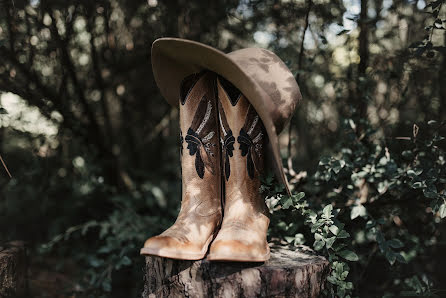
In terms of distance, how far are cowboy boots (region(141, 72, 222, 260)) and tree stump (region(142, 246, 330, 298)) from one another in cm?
13

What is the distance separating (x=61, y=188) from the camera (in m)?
2.56

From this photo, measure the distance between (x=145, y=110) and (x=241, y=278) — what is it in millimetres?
1942

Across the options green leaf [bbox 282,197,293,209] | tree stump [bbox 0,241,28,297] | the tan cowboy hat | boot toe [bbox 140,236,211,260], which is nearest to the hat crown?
the tan cowboy hat

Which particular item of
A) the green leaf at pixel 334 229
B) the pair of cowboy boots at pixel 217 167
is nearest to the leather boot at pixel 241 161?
the pair of cowboy boots at pixel 217 167

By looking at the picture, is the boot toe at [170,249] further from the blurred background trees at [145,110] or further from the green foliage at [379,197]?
the blurred background trees at [145,110]

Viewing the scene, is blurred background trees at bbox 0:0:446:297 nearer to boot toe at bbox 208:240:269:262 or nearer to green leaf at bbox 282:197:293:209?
green leaf at bbox 282:197:293:209

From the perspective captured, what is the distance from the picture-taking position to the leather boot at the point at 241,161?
138 centimetres

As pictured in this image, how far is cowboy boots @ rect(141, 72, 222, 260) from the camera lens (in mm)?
1421

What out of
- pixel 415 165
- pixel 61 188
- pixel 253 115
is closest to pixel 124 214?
pixel 61 188

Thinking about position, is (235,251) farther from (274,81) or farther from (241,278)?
(274,81)

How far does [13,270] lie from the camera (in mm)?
1686

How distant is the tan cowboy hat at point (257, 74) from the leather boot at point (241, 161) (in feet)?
0.23

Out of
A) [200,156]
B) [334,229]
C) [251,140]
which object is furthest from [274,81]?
[334,229]

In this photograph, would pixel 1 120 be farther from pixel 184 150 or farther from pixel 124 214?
pixel 184 150
